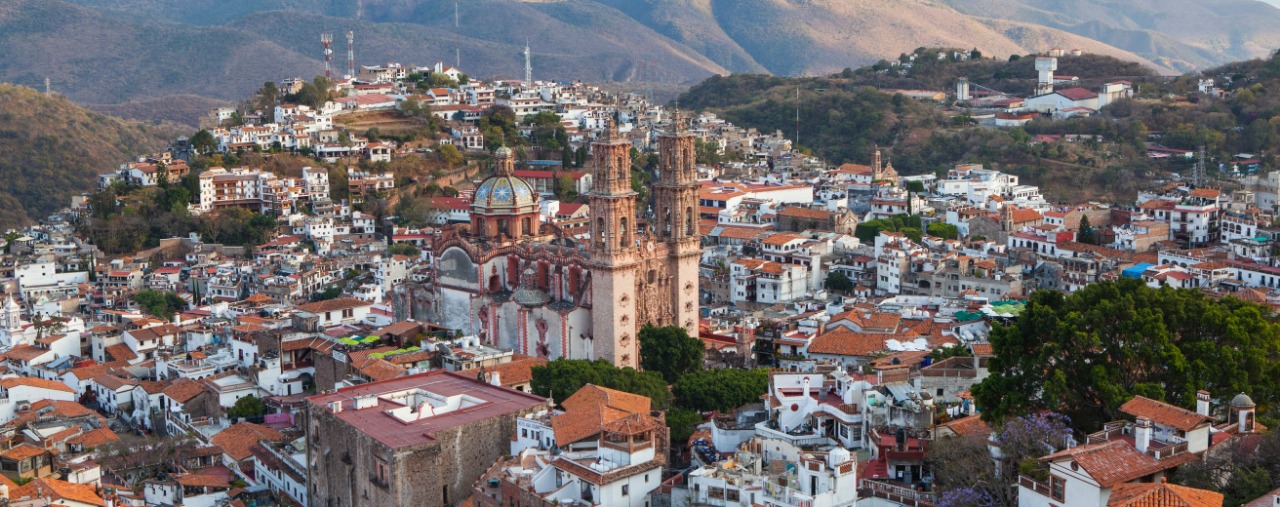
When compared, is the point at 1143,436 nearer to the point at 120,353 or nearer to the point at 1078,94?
the point at 120,353

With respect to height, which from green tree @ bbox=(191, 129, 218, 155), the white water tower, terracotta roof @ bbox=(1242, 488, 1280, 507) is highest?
the white water tower

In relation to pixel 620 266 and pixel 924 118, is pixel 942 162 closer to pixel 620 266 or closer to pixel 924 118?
pixel 924 118

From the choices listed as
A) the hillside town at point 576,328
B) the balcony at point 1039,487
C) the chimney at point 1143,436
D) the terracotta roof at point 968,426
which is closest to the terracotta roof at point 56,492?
the hillside town at point 576,328

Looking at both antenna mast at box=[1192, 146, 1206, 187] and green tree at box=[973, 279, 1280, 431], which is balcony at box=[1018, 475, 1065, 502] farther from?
antenna mast at box=[1192, 146, 1206, 187]

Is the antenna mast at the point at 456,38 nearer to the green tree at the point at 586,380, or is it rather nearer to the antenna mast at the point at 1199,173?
the antenna mast at the point at 1199,173

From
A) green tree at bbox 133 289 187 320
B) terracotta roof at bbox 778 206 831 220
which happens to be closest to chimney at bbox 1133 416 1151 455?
terracotta roof at bbox 778 206 831 220

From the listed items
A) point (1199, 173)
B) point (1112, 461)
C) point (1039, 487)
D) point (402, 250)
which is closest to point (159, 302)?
point (402, 250)

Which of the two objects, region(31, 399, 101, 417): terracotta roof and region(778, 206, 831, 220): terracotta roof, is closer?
region(31, 399, 101, 417): terracotta roof

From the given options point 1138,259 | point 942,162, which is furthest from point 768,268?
point 942,162
